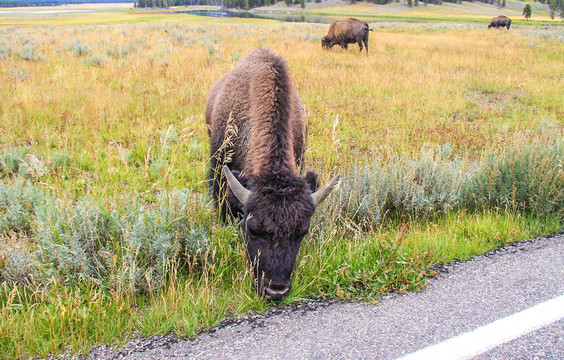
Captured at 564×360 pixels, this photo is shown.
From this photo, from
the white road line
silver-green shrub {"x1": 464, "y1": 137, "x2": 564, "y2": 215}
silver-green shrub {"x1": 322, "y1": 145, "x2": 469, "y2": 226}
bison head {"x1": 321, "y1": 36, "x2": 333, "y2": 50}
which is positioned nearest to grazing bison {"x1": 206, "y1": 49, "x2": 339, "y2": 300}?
silver-green shrub {"x1": 322, "y1": 145, "x2": 469, "y2": 226}

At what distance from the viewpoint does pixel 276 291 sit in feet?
10.6

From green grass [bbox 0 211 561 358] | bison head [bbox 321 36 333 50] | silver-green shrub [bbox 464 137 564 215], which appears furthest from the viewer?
bison head [bbox 321 36 333 50]

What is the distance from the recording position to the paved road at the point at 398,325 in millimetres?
2748

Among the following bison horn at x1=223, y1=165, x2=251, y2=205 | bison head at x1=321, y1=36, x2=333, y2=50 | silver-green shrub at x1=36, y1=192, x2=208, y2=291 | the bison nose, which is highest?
bison head at x1=321, y1=36, x2=333, y2=50

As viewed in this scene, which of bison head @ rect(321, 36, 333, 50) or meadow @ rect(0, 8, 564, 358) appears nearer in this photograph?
meadow @ rect(0, 8, 564, 358)

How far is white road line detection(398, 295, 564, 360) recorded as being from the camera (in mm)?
2717

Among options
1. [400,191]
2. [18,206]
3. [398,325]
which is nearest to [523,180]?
[400,191]

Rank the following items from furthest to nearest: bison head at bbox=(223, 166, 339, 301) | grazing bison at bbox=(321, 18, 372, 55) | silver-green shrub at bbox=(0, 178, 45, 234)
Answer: grazing bison at bbox=(321, 18, 372, 55) → silver-green shrub at bbox=(0, 178, 45, 234) → bison head at bbox=(223, 166, 339, 301)

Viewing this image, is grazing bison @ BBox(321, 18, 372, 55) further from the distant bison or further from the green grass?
the distant bison

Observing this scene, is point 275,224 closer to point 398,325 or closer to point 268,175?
point 268,175

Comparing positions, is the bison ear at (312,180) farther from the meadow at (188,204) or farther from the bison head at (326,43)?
the bison head at (326,43)

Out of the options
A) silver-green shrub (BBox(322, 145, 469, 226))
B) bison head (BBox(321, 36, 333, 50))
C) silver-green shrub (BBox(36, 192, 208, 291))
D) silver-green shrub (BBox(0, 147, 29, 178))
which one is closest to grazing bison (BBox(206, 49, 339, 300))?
silver-green shrub (BBox(36, 192, 208, 291))

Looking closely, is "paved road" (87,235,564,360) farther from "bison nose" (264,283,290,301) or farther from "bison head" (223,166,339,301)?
"bison head" (223,166,339,301)

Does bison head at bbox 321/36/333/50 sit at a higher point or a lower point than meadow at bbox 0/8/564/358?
higher
